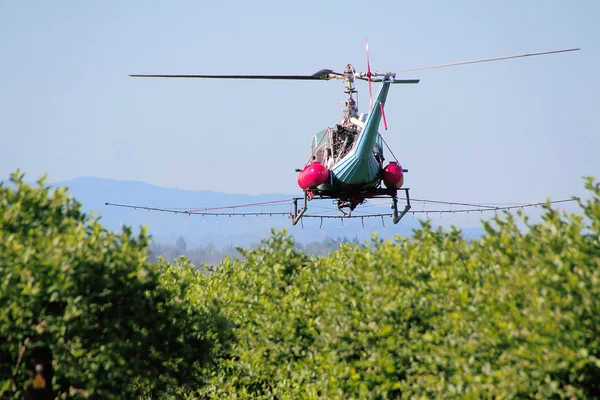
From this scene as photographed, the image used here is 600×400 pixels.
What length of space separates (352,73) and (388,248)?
21.7 meters

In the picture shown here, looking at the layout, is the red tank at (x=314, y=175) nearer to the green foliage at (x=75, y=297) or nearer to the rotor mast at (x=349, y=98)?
the rotor mast at (x=349, y=98)

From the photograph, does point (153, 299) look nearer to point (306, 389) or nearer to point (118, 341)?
point (118, 341)

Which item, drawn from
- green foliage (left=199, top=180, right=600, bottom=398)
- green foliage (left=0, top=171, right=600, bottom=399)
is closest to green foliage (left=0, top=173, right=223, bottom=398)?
green foliage (left=0, top=171, right=600, bottom=399)

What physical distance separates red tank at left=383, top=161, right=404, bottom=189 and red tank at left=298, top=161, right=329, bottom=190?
9.15 feet

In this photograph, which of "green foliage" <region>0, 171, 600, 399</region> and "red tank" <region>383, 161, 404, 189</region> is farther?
"red tank" <region>383, 161, 404, 189</region>

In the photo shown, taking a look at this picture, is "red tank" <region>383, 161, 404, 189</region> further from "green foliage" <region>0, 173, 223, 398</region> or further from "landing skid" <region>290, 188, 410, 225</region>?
"green foliage" <region>0, 173, 223, 398</region>

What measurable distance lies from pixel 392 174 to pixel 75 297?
24.0m

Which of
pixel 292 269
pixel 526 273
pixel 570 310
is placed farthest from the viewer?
pixel 292 269

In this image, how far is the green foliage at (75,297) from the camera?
1720 centimetres

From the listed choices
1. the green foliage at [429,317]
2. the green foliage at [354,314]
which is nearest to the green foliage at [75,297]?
the green foliage at [354,314]

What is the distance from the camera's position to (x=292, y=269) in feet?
83.4

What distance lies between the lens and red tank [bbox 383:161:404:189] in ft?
131

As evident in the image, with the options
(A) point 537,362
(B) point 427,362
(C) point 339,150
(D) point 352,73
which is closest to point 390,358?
(B) point 427,362

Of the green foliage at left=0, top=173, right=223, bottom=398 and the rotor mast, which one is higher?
the rotor mast
